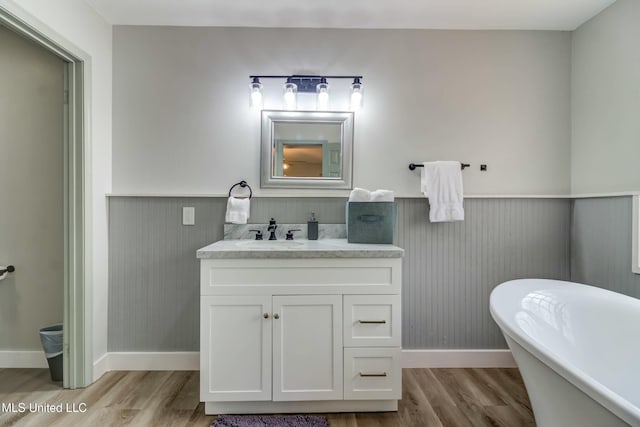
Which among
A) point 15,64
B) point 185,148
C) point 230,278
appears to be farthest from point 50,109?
point 230,278

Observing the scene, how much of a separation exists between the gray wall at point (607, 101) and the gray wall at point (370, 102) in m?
0.08

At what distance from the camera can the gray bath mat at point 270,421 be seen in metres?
1.56

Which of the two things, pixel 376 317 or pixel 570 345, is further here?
pixel 376 317

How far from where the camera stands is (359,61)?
7.14 feet

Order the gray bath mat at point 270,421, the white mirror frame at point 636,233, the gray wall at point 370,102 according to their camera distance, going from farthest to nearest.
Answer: the gray wall at point 370,102
the white mirror frame at point 636,233
the gray bath mat at point 270,421

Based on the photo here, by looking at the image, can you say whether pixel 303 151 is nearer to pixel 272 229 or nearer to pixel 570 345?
pixel 272 229

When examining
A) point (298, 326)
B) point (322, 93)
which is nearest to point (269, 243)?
point (298, 326)

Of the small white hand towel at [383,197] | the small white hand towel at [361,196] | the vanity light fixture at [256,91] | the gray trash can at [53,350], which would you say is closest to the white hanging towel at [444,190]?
the small white hand towel at [383,197]

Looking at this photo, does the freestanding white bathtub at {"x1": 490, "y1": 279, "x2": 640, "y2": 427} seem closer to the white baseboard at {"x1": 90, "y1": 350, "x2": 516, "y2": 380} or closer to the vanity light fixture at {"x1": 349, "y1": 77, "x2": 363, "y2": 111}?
the white baseboard at {"x1": 90, "y1": 350, "x2": 516, "y2": 380}

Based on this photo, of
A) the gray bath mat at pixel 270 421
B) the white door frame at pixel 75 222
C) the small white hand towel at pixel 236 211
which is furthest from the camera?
the small white hand towel at pixel 236 211

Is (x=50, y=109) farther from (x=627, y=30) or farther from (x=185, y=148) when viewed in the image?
(x=627, y=30)

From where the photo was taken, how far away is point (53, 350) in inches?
75.4

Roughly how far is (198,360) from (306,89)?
6.60ft

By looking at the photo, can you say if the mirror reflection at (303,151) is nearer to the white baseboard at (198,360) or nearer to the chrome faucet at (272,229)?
the chrome faucet at (272,229)
